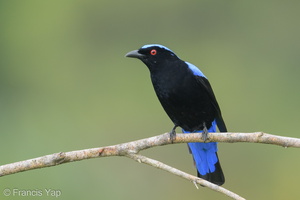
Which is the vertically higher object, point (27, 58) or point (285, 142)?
point (27, 58)

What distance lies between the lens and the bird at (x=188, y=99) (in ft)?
21.2

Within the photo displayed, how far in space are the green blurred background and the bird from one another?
2.50m

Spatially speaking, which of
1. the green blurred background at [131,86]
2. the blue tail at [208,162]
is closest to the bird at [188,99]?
the blue tail at [208,162]

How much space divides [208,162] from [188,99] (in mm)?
746

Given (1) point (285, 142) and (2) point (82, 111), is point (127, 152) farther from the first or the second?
(2) point (82, 111)

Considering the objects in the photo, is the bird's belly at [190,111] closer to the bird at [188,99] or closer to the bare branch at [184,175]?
the bird at [188,99]

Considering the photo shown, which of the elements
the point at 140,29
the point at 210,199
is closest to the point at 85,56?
the point at 140,29

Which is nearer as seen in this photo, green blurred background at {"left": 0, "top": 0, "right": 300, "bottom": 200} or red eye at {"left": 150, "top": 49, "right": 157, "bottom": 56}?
red eye at {"left": 150, "top": 49, "right": 157, "bottom": 56}

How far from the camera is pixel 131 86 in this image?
12.1 m

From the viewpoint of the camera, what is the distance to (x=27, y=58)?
13906mm

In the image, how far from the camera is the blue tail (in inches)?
264

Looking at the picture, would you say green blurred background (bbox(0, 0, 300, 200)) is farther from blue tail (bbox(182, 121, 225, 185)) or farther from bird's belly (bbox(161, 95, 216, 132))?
bird's belly (bbox(161, 95, 216, 132))

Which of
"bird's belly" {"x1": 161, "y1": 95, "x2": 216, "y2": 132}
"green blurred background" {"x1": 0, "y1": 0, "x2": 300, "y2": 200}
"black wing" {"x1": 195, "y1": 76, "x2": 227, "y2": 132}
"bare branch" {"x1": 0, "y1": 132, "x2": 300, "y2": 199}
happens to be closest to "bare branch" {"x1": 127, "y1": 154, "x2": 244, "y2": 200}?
"bare branch" {"x1": 0, "y1": 132, "x2": 300, "y2": 199}

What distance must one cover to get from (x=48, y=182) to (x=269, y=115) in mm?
4151
